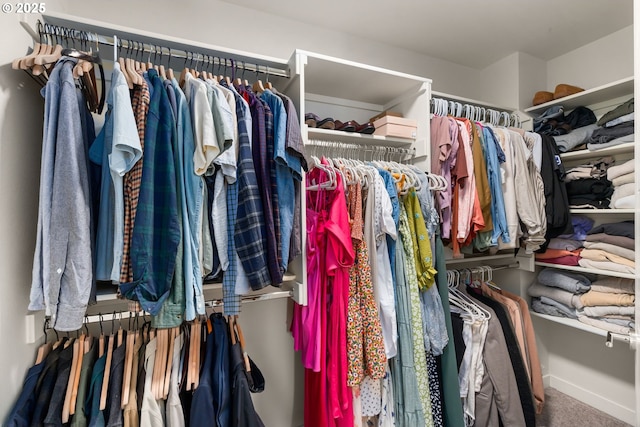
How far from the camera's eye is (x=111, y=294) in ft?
3.45

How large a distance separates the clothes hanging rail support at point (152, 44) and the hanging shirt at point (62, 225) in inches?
11.7

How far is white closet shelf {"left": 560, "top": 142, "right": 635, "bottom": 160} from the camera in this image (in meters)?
1.79

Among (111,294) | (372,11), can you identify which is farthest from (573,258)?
(111,294)

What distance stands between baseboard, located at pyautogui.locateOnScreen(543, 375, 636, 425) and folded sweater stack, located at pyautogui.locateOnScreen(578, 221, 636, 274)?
3.18 ft

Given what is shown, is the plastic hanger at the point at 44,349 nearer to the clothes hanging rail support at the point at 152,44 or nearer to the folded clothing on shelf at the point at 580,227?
the clothes hanging rail support at the point at 152,44

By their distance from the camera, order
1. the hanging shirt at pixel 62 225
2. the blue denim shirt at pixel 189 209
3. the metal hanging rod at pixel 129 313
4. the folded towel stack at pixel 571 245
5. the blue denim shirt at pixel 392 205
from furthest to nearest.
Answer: the folded towel stack at pixel 571 245 → the blue denim shirt at pixel 392 205 → the metal hanging rod at pixel 129 313 → the blue denim shirt at pixel 189 209 → the hanging shirt at pixel 62 225

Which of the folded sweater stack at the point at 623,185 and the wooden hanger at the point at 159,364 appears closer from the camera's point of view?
the wooden hanger at the point at 159,364

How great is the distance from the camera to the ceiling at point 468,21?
177 centimetres

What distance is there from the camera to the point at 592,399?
7.12 feet

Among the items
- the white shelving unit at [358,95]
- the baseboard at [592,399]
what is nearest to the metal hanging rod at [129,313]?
the white shelving unit at [358,95]

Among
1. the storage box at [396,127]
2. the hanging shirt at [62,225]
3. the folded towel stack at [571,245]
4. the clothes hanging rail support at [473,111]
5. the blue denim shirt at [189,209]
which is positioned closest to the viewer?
the hanging shirt at [62,225]

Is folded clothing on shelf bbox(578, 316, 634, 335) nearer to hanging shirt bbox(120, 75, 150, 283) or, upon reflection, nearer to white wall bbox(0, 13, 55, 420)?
hanging shirt bbox(120, 75, 150, 283)

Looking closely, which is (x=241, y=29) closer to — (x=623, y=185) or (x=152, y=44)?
(x=152, y=44)

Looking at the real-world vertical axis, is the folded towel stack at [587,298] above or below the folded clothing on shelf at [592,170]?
below
